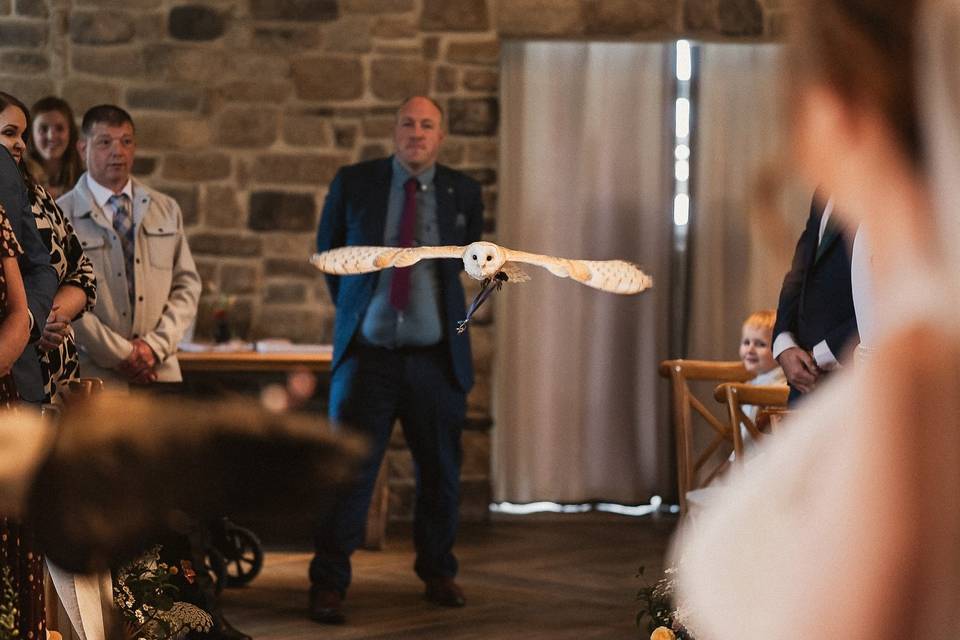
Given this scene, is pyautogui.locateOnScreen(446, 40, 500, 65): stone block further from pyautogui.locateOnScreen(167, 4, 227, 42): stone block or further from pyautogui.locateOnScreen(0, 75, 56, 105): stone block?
pyautogui.locateOnScreen(0, 75, 56, 105): stone block

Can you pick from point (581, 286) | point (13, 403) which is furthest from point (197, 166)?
point (13, 403)

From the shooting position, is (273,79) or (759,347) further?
(273,79)

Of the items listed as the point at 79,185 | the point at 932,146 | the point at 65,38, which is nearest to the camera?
the point at 932,146

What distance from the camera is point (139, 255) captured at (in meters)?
4.40

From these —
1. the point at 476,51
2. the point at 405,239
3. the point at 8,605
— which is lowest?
the point at 8,605

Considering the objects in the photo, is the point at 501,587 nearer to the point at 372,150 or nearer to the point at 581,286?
the point at 581,286

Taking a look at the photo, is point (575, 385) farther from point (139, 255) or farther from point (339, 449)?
point (339, 449)

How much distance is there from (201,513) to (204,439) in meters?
0.05

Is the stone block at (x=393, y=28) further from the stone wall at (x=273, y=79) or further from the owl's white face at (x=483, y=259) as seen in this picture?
the owl's white face at (x=483, y=259)

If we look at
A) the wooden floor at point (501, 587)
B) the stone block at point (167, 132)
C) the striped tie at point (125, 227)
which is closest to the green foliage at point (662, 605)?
the wooden floor at point (501, 587)

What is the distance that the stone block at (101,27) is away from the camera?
21.1 feet

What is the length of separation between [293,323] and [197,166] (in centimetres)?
89

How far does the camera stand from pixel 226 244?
6441 millimetres

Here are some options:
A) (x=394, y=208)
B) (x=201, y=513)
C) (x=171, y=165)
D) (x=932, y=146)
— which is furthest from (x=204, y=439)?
(x=171, y=165)
